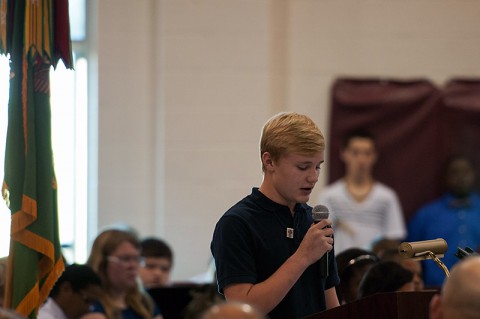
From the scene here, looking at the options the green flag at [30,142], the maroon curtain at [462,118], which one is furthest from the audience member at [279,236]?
the maroon curtain at [462,118]

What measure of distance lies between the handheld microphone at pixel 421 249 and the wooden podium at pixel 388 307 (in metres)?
0.14

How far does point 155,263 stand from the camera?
6977 millimetres

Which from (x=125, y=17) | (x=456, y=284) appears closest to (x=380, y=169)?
(x=125, y=17)

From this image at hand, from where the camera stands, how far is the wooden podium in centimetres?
323

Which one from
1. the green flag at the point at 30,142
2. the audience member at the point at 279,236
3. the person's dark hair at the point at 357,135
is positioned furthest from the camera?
the person's dark hair at the point at 357,135

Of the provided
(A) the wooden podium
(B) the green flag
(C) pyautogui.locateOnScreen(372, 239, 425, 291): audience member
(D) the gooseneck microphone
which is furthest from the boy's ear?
(C) pyautogui.locateOnScreen(372, 239, 425, 291): audience member

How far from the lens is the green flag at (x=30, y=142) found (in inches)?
159

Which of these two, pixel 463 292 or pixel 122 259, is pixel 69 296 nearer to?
pixel 122 259

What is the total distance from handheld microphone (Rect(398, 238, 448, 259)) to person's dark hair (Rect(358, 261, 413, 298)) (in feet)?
2.95

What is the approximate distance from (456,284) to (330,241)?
1.00 m

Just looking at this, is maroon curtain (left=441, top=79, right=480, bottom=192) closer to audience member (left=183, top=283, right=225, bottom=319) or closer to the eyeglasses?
audience member (left=183, top=283, right=225, bottom=319)

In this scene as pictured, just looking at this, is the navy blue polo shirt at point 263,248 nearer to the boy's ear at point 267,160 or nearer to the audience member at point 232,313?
the boy's ear at point 267,160

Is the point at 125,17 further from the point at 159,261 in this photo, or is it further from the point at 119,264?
the point at 119,264

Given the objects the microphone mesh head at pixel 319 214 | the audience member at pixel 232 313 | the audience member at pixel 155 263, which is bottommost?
the audience member at pixel 155 263
